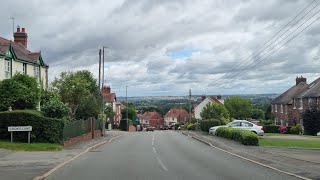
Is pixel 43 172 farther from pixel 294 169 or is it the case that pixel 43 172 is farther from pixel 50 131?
pixel 50 131

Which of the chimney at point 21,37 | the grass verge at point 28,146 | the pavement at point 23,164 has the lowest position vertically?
the pavement at point 23,164

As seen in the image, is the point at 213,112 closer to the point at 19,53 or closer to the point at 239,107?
the point at 239,107

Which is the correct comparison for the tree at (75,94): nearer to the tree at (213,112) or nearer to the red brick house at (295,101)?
the tree at (213,112)

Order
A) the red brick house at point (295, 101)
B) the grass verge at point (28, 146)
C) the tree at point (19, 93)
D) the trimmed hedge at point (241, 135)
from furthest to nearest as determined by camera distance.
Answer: the red brick house at point (295, 101), the tree at point (19, 93), the trimmed hedge at point (241, 135), the grass verge at point (28, 146)

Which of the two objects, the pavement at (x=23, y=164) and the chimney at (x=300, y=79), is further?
the chimney at (x=300, y=79)

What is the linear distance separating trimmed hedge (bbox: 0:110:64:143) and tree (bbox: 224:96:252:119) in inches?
3320

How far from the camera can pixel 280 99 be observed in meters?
81.1

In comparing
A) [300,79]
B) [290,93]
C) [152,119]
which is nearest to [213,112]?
[290,93]

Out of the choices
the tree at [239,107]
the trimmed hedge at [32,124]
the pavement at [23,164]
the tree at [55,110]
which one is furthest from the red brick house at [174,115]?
the pavement at [23,164]

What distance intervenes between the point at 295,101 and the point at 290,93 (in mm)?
7129

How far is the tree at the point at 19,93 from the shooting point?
1359 inches

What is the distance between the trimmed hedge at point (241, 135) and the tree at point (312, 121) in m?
20.8

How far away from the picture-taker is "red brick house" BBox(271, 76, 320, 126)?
64438mm

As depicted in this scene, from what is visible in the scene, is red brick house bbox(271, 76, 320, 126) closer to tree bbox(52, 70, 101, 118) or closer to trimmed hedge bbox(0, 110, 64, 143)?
tree bbox(52, 70, 101, 118)
